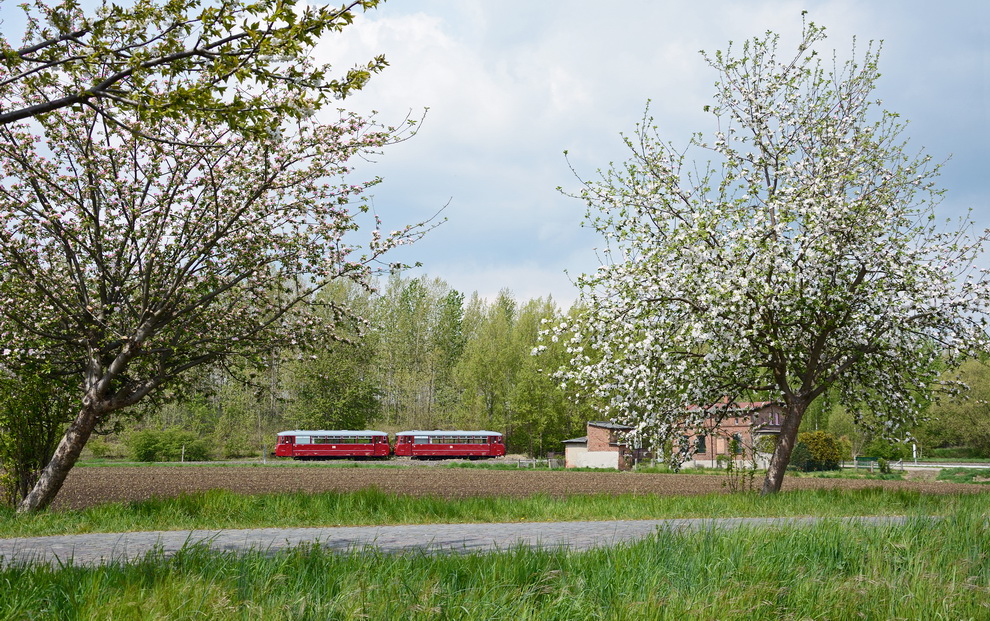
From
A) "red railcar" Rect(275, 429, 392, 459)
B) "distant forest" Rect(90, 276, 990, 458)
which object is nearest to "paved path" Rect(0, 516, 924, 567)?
"distant forest" Rect(90, 276, 990, 458)

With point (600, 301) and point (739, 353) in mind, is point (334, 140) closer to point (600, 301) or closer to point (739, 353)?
point (600, 301)

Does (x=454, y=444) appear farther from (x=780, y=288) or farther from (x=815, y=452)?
(x=780, y=288)

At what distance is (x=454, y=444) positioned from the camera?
5125 cm

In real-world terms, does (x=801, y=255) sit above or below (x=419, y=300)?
below

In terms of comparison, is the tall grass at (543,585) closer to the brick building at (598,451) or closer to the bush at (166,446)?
the brick building at (598,451)

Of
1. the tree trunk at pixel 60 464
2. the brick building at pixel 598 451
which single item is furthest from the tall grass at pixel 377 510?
the brick building at pixel 598 451

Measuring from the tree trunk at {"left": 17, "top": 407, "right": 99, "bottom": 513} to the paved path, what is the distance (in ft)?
9.73

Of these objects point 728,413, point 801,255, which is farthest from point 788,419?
point 801,255

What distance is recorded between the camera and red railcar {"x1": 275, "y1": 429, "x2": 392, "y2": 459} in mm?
50188

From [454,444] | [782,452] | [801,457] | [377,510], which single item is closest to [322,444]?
[454,444]

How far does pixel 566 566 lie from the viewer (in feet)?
16.9

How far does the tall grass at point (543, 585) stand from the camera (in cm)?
389

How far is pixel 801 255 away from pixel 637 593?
31.7 ft

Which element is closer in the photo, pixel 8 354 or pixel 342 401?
pixel 8 354
